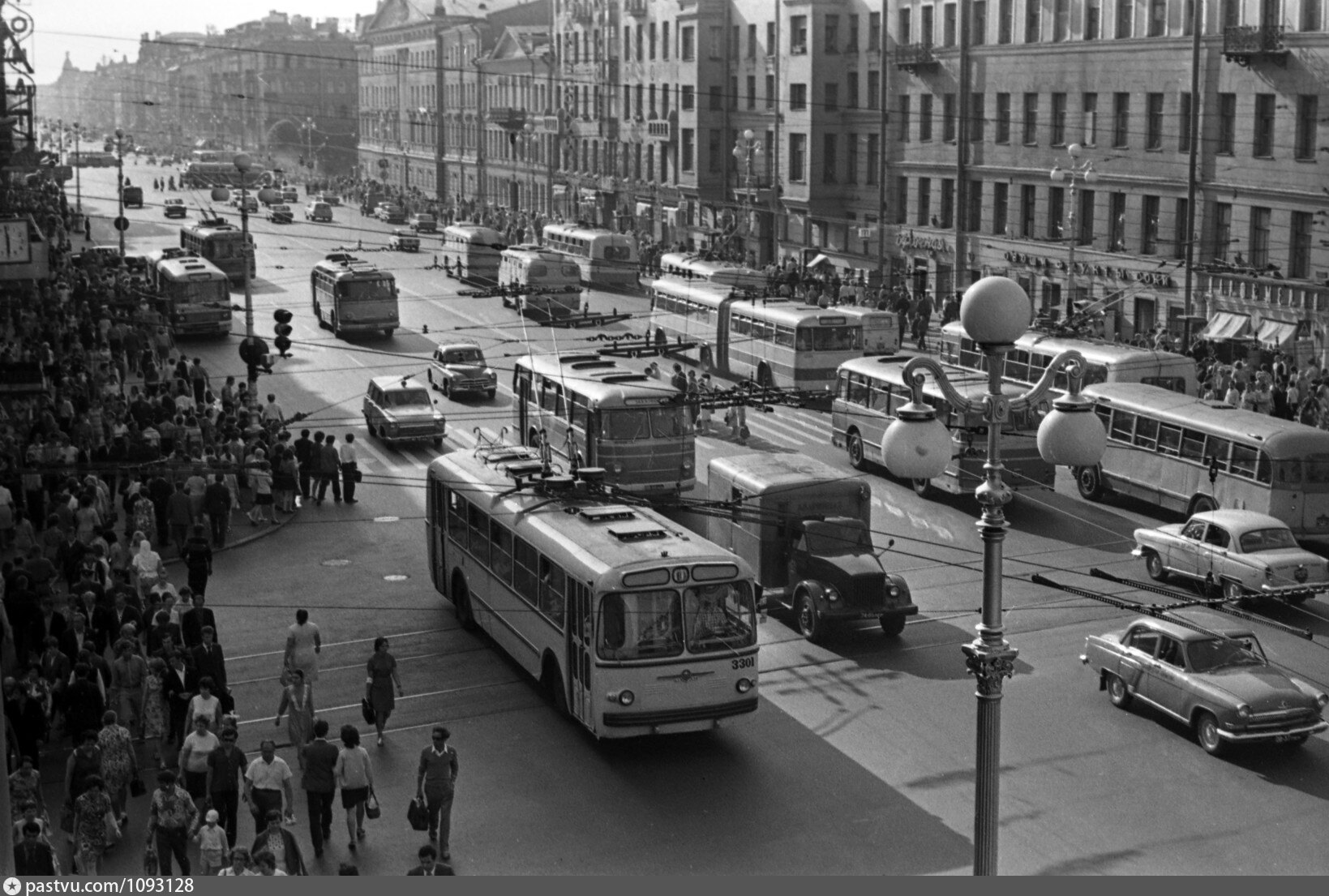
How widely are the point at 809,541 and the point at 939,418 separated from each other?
11.3m

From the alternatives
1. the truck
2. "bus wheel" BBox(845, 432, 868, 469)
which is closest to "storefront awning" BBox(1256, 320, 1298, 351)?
"bus wheel" BBox(845, 432, 868, 469)

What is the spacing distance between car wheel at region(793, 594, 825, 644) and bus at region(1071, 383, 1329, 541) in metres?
10.3

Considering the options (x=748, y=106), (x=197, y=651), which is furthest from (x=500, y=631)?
(x=748, y=106)

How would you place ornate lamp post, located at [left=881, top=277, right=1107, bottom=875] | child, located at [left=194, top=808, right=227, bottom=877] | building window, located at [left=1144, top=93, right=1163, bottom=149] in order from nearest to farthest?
ornate lamp post, located at [left=881, top=277, right=1107, bottom=875] < child, located at [left=194, top=808, right=227, bottom=877] < building window, located at [left=1144, top=93, right=1163, bottom=149]

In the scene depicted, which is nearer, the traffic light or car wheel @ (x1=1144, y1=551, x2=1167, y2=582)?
car wheel @ (x1=1144, y1=551, x2=1167, y2=582)

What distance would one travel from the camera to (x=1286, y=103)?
50031mm

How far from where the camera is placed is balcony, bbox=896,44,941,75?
2633 inches

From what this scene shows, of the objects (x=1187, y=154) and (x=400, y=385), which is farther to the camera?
(x=1187, y=154)

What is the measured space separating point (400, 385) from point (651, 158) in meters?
56.0

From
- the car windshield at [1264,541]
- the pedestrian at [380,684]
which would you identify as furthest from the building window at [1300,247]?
the pedestrian at [380,684]

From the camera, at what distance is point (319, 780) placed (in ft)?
54.5

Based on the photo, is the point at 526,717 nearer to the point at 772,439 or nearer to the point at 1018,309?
the point at 1018,309

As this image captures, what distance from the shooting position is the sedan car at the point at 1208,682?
19.3 meters

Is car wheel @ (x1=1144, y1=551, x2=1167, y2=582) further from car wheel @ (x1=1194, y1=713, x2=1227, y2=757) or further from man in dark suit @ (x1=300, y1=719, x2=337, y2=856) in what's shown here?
man in dark suit @ (x1=300, y1=719, x2=337, y2=856)
